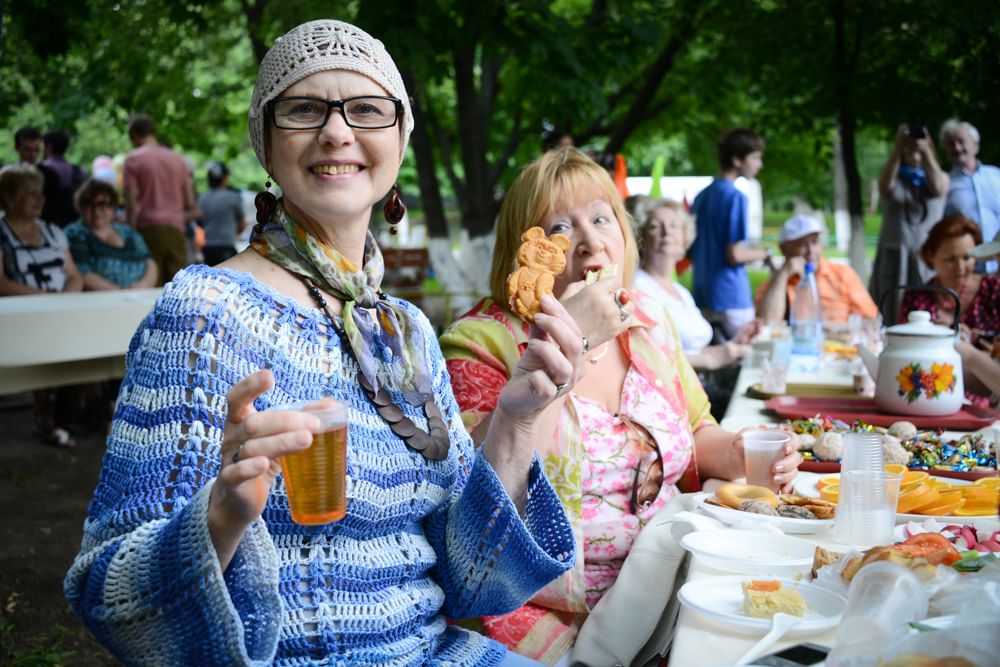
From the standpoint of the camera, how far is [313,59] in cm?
209

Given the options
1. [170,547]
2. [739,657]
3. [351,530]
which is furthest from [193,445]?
[739,657]

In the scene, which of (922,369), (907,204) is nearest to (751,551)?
(922,369)

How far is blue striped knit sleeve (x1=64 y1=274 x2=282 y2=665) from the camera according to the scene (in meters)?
1.62

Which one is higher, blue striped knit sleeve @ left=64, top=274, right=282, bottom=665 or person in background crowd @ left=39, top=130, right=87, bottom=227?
person in background crowd @ left=39, top=130, right=87, bottom=227

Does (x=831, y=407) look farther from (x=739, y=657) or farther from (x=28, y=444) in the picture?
(x=28, y=444)

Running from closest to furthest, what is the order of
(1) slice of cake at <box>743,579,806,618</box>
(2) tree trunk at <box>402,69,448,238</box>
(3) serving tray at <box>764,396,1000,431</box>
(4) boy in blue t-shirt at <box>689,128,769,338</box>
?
(1) slice of cake at <box>743,579,806,618</box>
(3) serving tray at <box>764,396,1000,431</box>
(4) boy in blue t-shirt at <box>689,128,769,338</box>
(2) tree trunk at <box>402,69,448,238</box>

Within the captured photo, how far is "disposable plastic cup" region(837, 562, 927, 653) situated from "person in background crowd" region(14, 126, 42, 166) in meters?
10.2

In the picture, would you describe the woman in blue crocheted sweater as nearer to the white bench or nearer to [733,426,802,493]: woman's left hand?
[733,426,802,493]: woman's left hand

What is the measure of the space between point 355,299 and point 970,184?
7589 millimetres

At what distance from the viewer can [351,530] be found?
198cm

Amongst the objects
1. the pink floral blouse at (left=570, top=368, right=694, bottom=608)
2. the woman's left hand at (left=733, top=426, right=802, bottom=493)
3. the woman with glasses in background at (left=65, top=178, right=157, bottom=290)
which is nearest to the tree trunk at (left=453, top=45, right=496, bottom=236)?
the woman with glasses in background at (left=65, top=178, right=157, bottom=290)

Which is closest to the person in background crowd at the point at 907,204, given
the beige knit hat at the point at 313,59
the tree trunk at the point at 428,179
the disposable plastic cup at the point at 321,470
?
the tree trunk at the point at 428,179

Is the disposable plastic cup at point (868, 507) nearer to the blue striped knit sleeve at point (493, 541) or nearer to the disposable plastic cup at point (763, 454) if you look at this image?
the disposable plastic cup at point (763, 454)

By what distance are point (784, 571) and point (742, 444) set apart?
93 cm
